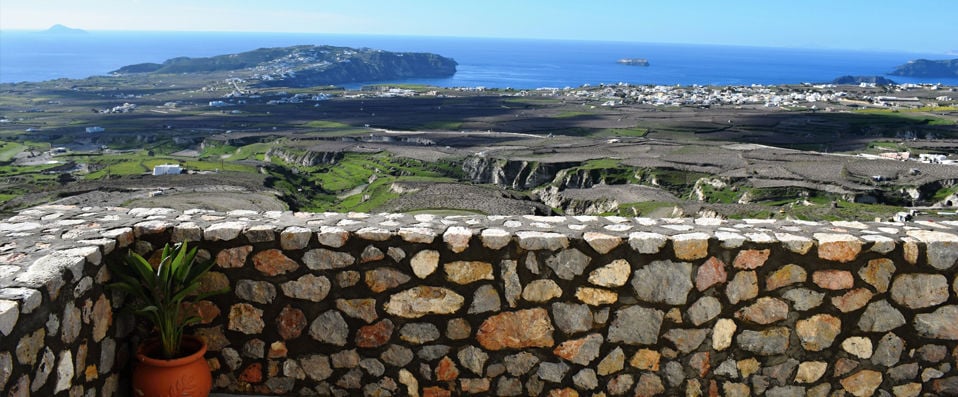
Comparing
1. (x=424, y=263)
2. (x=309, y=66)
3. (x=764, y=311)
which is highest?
(x=309, y=66)

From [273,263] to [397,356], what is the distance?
0.91 metres

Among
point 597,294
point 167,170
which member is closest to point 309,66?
point 167,170

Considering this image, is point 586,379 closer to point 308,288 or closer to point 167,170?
point 308,288

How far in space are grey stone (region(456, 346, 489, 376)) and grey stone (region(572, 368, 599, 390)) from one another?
54 centimetres

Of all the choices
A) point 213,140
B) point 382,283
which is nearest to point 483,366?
point 382,283

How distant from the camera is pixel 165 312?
3934 millimetres

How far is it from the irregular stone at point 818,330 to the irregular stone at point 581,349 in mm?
1132

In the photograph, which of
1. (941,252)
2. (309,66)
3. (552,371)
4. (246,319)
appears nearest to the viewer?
(941,252)

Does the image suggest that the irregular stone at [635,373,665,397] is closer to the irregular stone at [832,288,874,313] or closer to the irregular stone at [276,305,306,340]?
the irregular stone at [832,288,874,313]

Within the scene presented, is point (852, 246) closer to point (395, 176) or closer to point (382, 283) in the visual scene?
point (382, 283)

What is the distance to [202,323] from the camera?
170 inches

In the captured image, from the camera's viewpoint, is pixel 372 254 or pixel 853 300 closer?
pixel 853 300

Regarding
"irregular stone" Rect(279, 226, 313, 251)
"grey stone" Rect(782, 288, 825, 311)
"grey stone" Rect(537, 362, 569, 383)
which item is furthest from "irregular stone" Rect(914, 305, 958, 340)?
"irregular stone" Rect(279, 226, 313, 251)

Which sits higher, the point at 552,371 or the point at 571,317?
the point at 571,317
